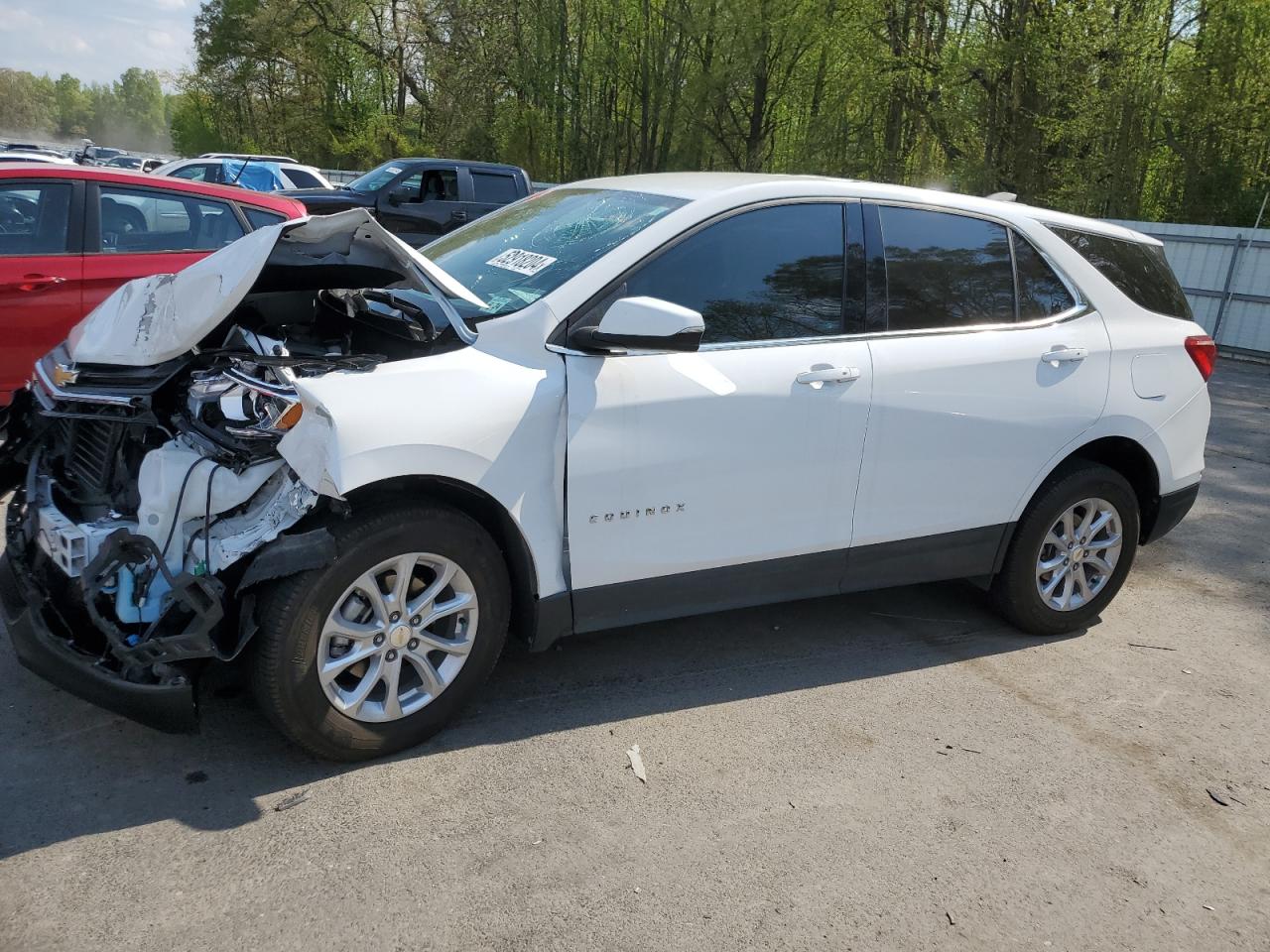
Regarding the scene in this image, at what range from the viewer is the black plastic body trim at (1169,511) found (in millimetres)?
4672

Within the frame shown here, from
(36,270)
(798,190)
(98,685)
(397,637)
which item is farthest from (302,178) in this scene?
(98,685)

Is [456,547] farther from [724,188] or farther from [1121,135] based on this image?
[1121,135]

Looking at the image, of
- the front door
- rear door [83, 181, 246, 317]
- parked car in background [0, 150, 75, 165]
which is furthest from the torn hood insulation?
parked car in background [0, 150, 75, 165]

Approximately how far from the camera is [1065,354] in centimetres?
420

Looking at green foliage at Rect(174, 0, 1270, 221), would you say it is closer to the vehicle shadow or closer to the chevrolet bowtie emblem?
the vehicle shadow

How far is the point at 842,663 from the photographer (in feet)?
13.6

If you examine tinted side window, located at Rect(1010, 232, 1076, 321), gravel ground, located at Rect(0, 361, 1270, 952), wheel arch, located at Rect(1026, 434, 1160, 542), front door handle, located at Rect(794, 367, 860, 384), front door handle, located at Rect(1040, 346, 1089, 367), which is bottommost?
gravel ground, located at Rect(0, 361, 1270, 952)

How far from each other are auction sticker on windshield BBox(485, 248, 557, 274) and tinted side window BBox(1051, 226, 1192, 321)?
7.46ft

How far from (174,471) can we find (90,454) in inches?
24.9

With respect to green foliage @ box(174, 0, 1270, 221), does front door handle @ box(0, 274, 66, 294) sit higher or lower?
lower

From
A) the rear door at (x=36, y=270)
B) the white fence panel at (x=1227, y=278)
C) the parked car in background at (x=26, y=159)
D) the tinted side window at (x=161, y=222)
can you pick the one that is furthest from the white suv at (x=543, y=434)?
the white fence panel at (x=1227, y=278)

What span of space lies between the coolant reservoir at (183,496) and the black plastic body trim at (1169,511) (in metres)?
3.88

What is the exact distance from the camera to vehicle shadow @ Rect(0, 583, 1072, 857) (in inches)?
116

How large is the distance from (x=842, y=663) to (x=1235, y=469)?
5149mm
